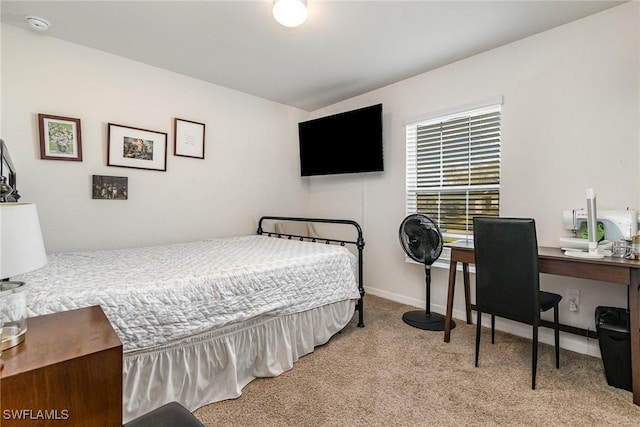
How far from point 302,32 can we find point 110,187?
207 centimetres

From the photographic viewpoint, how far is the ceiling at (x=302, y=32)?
2.00 metres

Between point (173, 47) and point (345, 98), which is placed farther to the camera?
point (345, 98)

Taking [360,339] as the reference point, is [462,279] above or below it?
above

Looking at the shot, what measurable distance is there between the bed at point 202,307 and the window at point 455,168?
1.18m

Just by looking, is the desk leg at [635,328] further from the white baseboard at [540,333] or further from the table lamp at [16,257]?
the table lamp at [16,257]

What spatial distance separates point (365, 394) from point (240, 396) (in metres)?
0.70

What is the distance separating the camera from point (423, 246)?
2662mm

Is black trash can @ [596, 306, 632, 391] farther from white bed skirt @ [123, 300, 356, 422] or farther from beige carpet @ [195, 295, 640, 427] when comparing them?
white bed skirt @ [123, 300, 356, 422]

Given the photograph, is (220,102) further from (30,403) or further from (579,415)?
(579,415)

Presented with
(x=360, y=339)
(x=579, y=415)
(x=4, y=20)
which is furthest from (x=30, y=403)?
(x=4, y=20)

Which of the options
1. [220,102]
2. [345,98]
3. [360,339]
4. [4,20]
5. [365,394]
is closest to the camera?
[365,394]

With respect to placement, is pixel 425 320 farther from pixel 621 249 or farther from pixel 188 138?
pixel 188 138

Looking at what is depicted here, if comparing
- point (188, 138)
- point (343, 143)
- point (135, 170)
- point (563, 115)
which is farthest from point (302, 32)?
point (563, 115)

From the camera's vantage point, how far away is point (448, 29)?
224 cm
